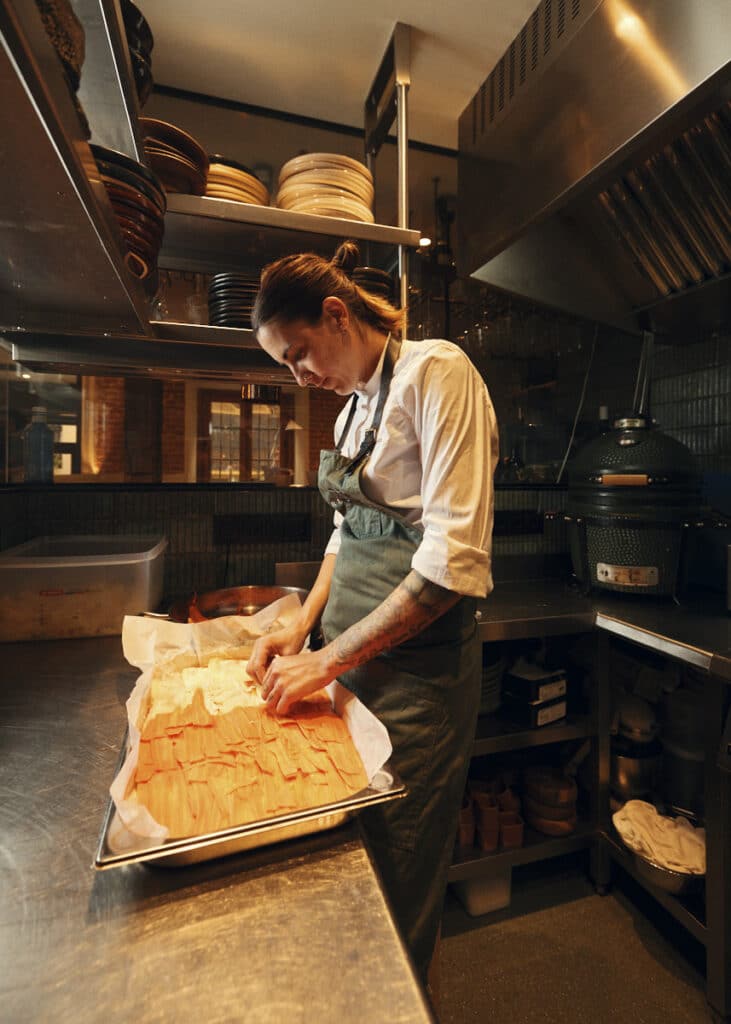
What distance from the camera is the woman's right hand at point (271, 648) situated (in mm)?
1033

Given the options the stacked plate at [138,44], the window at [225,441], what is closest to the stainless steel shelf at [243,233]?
the stacked plate at [138,44]

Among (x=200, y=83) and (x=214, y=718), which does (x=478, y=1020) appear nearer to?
(x=214, y=718)

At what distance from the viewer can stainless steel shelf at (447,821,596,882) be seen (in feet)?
5.40

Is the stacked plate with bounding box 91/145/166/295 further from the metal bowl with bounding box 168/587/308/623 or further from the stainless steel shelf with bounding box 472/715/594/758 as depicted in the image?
the stainless steel shelf with bounding box 472/715/594/758

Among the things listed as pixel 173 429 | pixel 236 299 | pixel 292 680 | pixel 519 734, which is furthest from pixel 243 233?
pixel 519 734

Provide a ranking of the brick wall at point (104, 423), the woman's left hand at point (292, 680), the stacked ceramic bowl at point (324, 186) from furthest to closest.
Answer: the brick wall at point (104, 423) < the stacked ceramic bowl at point (324, 186) < the woman's left hand at point (292, 680)

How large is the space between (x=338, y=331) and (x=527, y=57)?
1473 millimetres

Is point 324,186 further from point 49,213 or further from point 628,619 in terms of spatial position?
point 628,619

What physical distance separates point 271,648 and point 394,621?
31 centimetres

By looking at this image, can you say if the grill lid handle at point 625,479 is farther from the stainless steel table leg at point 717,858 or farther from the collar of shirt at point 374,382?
the collar of shirt at point 374,382

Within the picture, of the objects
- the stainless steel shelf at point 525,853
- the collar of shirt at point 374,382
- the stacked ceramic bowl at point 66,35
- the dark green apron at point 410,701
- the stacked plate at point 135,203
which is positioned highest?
the stacked plate at point 135,203

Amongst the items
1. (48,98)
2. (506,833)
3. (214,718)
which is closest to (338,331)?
(48,98)

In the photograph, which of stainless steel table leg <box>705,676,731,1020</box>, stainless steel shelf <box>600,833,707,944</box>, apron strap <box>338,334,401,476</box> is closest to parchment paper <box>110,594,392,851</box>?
apron strap <box>338,334,401,476</box>

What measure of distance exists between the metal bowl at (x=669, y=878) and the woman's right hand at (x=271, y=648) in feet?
4.06
